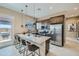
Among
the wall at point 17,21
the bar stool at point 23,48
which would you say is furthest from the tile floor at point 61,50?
the wall at point 17,21

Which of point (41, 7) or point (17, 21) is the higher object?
point (41, 7)

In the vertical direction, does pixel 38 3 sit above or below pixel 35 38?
above

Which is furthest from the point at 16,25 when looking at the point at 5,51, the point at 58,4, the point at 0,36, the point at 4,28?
the point at 58,4

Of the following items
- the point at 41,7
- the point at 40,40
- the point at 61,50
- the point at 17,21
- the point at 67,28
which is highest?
the point at 41,7

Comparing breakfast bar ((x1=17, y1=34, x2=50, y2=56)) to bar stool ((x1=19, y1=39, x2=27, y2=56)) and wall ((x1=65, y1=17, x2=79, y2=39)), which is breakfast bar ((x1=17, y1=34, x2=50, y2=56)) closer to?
bar stool ((x1=19, y1=39, x2=27, y2=56))

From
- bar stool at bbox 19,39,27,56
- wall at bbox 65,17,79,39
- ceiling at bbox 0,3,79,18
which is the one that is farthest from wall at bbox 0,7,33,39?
wall at bbox 65,17,79,39

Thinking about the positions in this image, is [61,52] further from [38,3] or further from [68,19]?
[38,3]

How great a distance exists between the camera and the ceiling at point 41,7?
2.24 metres

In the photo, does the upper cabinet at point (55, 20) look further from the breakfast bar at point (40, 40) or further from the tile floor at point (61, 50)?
the tile floor at point (61, 50)

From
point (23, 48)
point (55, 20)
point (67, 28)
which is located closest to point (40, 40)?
point (23, 48)

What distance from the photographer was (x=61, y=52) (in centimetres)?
227

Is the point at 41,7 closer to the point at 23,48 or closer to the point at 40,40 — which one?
the point at 40,40

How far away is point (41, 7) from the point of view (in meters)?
2.29

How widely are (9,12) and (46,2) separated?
32.7 inches
